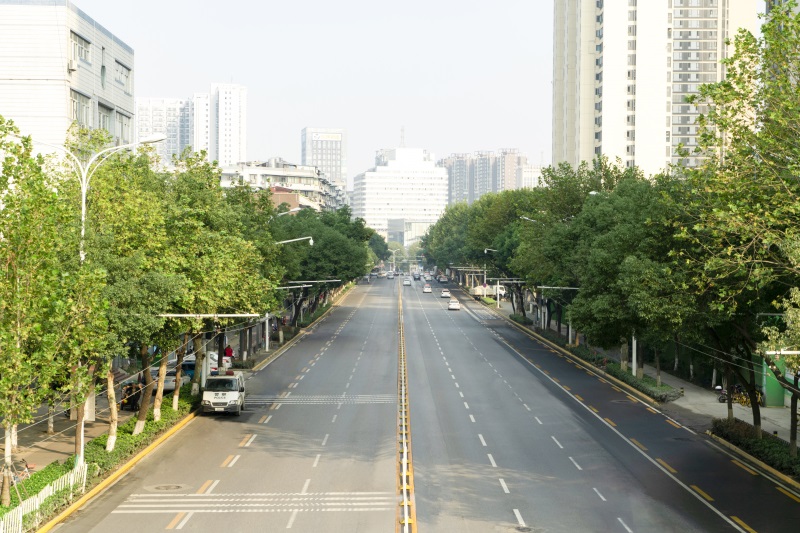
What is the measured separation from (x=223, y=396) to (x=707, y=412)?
23193mm

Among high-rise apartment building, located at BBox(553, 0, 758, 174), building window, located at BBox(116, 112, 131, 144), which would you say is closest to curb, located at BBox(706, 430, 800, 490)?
building window, located at BBox(116, 112, 131, 144)

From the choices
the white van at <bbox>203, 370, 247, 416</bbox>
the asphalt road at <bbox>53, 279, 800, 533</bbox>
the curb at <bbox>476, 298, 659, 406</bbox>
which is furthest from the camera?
the curb at <bbox>476, 298, 659, 406</bbox>

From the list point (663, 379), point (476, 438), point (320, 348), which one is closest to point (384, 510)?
point (476, 438)

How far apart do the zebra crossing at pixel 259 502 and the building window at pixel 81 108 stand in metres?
43.1

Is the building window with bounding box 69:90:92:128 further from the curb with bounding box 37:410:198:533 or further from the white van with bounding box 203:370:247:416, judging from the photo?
the curb with bounding box 37:410:198:533

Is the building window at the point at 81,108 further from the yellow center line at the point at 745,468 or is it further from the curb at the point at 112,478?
the yellow center line at the point at 745,468

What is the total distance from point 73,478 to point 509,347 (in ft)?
180

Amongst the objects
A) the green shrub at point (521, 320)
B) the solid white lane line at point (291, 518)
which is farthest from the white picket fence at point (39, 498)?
the green shrub at point (521, 320)

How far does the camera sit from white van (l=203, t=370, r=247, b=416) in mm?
46125

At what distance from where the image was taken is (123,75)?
78125 mm

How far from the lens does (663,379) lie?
61188mm

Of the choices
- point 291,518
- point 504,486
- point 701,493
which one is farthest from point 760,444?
point 291,518

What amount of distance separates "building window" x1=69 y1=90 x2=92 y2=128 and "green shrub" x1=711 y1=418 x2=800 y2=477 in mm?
46122

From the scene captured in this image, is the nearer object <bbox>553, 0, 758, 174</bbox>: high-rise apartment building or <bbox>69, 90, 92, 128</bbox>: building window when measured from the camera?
<bbox>69, 90, 92, 128</bbox>: building window
